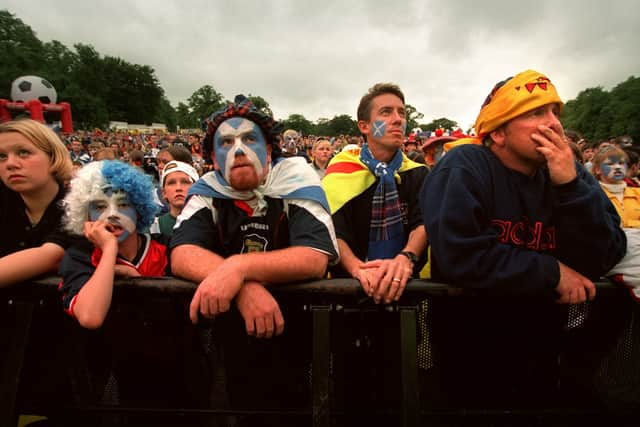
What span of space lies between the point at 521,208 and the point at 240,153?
4.62ft

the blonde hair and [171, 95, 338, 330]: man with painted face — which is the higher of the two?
the blonde hair

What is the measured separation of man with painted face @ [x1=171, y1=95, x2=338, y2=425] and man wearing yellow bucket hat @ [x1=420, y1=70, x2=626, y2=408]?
611mm

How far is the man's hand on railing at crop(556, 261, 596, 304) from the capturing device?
57.2 inches

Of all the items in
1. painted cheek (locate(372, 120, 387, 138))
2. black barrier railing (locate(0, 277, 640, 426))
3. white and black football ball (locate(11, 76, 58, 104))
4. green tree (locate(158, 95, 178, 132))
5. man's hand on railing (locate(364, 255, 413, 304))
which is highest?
green tree (locate(158, 95, 178, 132))

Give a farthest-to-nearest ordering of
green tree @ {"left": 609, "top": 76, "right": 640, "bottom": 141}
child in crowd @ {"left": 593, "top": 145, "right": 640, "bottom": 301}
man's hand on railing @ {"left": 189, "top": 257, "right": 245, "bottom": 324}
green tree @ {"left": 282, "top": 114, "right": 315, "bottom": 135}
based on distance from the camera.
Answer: green tree @ {"left": 282, "top": 114, "right": 315, "bottom": 135} → green tree @ {"left": 609, "top": 76, "right": 640, "bottom": 141} → child in crowd @ {"left": 593, "top": 145, "right": 640, "bottom": 301} → man's hand on railing @ {"left": 189, "top": 257, "right": 245, "bottom": 324}

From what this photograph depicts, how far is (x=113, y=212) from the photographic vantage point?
1958 millimetres

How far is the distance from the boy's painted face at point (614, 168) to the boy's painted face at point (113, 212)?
469 cm

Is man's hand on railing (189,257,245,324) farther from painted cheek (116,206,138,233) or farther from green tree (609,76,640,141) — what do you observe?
green tree (609,76,640,141)

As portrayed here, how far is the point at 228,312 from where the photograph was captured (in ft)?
5.24

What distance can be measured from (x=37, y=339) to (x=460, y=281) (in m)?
1.85

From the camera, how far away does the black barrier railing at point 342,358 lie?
61.2 inches

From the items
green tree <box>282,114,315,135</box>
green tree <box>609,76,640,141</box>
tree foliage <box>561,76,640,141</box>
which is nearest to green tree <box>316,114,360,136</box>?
green tree <box>282,114,315,135</box>

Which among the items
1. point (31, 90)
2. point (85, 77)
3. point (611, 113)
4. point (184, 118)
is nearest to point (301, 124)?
point (184, 118)

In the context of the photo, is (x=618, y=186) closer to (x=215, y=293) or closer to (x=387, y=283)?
(x=387, y=283)
